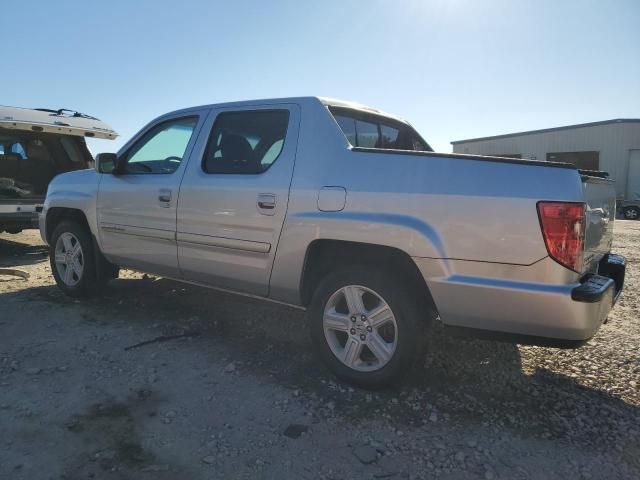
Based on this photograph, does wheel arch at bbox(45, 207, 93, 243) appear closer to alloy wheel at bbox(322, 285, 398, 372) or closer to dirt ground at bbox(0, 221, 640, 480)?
dirt ground at bbox(0, 221, 640, 480)

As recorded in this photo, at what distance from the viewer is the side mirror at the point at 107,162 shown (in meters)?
4.57

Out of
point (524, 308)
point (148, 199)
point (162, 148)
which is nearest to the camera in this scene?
point (524, 308)

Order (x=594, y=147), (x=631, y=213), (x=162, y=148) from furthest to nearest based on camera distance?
(x=594, y=147) < (x=631, y=213) < (x=162, y=148)

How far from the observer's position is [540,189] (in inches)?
99.6

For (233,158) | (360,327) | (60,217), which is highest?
(233,158)

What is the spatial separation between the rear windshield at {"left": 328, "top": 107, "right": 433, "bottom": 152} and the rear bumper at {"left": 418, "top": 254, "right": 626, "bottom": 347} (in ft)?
4.47

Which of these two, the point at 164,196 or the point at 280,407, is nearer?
the point at 280,407

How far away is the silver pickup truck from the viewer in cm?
257

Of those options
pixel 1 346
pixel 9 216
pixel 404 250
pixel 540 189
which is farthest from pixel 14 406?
pixel 9 216

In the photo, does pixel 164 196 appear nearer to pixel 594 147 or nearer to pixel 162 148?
pixel 162 148

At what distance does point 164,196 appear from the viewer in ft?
13.6

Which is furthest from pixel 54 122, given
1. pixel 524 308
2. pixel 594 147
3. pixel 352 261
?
pixel 594 147

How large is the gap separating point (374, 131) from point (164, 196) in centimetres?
181

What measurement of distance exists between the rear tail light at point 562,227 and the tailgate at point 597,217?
15cm
